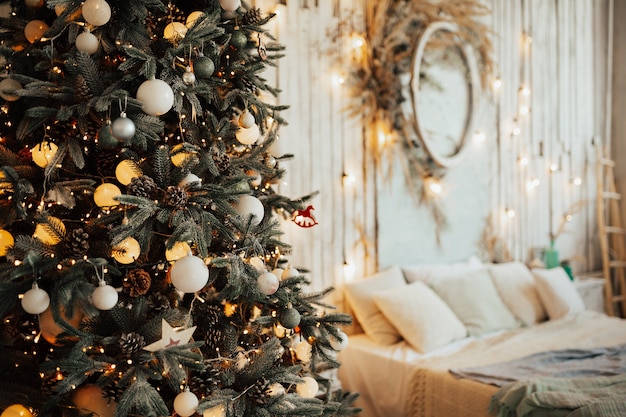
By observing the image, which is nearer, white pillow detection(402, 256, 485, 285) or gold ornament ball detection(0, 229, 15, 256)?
gold ornament ball detection(0, 229, 15, 256)

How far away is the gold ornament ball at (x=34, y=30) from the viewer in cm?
158

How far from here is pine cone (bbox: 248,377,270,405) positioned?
1.54m

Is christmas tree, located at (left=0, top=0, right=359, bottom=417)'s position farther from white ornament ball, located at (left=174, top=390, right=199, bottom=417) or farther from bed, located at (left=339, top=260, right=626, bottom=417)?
bed, located at (left=339, top=260, right=626, bottom=417)

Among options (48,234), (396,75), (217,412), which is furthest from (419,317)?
(48,234)

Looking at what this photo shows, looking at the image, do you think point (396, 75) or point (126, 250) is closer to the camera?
point (126, 250)

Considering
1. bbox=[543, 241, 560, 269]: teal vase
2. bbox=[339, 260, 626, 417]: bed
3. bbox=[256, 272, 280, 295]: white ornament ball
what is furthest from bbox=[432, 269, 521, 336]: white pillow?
bbox=[256, 272, 280, 295]: white ornament ball

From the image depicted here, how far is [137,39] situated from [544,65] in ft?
13.0

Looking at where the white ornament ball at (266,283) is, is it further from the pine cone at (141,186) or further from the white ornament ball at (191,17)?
the white ornament ball at (191,17)

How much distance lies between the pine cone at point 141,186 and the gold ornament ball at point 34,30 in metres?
0.53

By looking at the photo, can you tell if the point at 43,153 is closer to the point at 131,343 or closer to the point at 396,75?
the point at 131,343

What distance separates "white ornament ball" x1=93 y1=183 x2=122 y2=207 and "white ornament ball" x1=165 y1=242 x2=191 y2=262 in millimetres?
185

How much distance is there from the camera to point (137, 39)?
1.57 metres

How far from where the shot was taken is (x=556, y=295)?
11.7 ft

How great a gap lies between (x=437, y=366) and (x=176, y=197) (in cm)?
168
